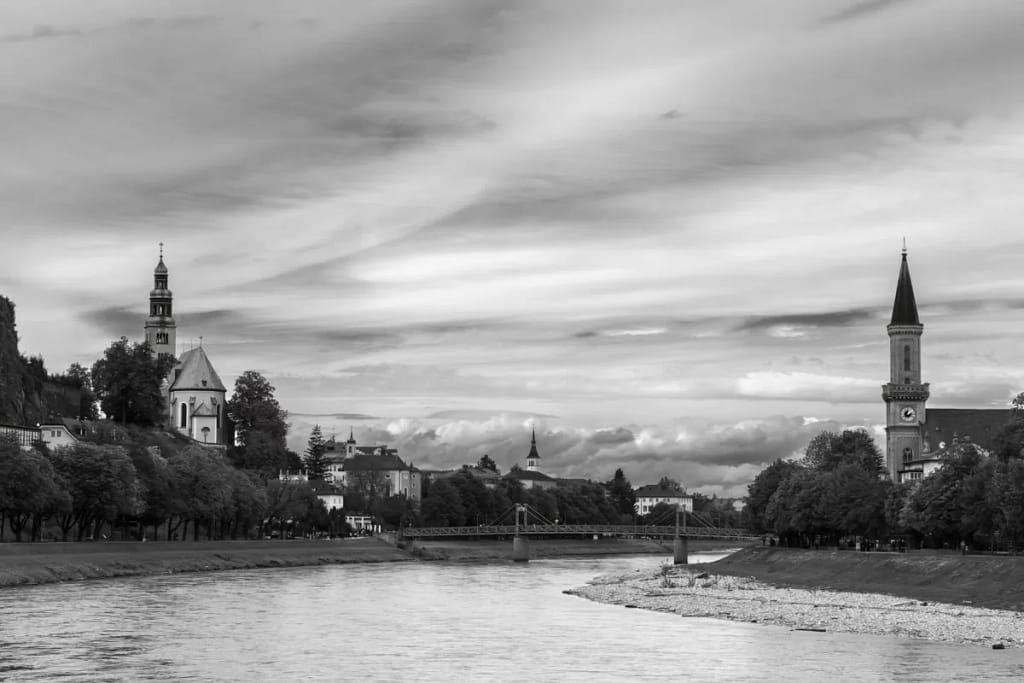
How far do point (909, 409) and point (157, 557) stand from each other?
Result: 85910 millimetres

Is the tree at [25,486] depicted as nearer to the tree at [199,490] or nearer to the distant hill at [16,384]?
the tree at [199,490]

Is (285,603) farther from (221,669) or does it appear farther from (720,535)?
(720,535)

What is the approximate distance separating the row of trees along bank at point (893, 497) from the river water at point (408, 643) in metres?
29.8

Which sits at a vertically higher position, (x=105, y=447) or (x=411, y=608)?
(x=105, y=447)

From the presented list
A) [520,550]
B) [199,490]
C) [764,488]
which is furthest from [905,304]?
[199,490]

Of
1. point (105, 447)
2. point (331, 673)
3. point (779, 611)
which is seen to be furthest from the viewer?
point (105, 447)

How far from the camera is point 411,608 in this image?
8719 cm

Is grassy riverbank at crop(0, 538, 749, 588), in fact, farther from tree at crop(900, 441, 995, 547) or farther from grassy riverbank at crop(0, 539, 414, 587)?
tree at crop(900, 441, 995, 547)

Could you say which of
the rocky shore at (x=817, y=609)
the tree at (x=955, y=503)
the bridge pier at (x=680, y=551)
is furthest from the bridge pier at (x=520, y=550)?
the rocky shore at (x=817, y=609)

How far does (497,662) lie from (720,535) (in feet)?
445

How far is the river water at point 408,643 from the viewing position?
53.6 metres

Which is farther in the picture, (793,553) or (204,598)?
(793,553)

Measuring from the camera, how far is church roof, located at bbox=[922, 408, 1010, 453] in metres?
167


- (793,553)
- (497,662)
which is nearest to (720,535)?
(793,553)
